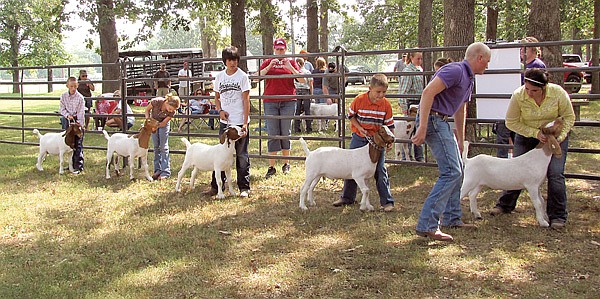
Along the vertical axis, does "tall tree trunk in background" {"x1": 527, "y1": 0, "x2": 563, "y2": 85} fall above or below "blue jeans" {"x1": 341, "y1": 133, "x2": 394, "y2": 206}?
above

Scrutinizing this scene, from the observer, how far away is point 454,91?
5.61 meters

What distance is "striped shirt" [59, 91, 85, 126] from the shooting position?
34.6 ft

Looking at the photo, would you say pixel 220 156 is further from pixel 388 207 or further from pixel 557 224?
pixel 557 224

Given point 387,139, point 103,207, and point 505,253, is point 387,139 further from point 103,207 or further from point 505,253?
point 103,207

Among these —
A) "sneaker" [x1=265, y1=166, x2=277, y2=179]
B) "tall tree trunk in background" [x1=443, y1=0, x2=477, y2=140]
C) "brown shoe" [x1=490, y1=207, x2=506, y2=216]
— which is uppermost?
"tall tree trunk in background" [x1=443, y1=0, x2=477, y2=140]

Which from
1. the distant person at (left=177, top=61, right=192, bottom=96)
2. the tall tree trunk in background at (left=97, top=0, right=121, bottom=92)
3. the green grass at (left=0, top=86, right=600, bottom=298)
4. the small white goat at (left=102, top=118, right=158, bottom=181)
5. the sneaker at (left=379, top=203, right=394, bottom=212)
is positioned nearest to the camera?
the green grass at (left=0, top=86, right=600, bottom=298)

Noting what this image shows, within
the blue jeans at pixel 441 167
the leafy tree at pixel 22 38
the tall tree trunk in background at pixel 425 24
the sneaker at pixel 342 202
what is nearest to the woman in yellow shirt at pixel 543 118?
the blue jeans at pixel 441 167

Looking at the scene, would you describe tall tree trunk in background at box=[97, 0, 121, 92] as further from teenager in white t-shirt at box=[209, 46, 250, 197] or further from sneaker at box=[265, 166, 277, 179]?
teenager in white t-shirt at box=[209, 46, 250, 197]

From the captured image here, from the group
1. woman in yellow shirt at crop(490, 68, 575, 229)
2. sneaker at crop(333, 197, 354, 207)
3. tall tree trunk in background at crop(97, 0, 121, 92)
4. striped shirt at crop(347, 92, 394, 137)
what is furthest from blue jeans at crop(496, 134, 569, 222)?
tall tree trunk in background at crop(97, 0, 121, 92)

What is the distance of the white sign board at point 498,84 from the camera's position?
8.95 metres

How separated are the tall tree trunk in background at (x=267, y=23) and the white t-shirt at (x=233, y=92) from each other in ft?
38.5

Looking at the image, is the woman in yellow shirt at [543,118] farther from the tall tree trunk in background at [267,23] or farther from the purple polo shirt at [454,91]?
the tall tree trunk in background at [267,23]

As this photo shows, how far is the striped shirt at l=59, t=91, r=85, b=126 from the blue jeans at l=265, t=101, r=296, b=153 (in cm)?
322

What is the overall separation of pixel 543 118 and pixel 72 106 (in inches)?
296
